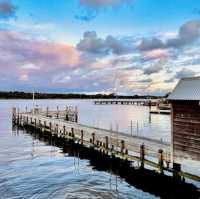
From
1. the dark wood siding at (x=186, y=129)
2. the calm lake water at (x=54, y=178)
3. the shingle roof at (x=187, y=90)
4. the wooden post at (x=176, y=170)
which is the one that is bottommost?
the calm lake water at (x=54, y=178)

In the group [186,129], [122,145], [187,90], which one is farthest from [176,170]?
[122,145]

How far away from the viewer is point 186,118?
2145 cm

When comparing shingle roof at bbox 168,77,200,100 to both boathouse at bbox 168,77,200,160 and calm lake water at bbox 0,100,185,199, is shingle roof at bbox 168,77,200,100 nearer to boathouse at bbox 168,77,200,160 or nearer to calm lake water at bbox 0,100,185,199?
boathouse at bbox 168,77,200,160

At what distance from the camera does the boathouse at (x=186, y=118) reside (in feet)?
67.9

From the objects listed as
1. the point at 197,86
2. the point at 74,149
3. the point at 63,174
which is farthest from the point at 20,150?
the point at 197,86

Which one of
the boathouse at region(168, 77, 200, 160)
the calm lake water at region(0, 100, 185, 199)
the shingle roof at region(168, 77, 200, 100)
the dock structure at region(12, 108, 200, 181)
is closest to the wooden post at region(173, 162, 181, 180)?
the dock structure at region(12, 108, 200, 181)

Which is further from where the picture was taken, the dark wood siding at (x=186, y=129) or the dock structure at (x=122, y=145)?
the dock structure at (x=122, y=145)

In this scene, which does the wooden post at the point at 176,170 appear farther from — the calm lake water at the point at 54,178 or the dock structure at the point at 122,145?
the calm lake water at the point at 54,178

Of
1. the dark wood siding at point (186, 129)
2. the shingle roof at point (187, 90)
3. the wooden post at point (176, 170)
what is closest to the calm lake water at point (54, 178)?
the wooden post at point (176, 170)

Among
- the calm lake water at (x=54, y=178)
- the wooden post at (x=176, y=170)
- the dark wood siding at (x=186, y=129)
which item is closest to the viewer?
the dark wood siding at (x=186, y=129)

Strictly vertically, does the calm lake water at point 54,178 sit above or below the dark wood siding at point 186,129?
below

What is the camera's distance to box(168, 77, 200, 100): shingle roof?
69.3 ft

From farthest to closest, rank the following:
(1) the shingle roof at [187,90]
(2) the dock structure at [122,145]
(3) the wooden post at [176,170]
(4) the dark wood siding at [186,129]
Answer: (2) the dock structure at [122,145]
(3) the wooden post at [176,170]
(1) the shingle roof at [187,90]
(4) the dark wood siding at [186,129]

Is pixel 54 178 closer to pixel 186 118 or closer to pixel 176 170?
pixel 176 170
